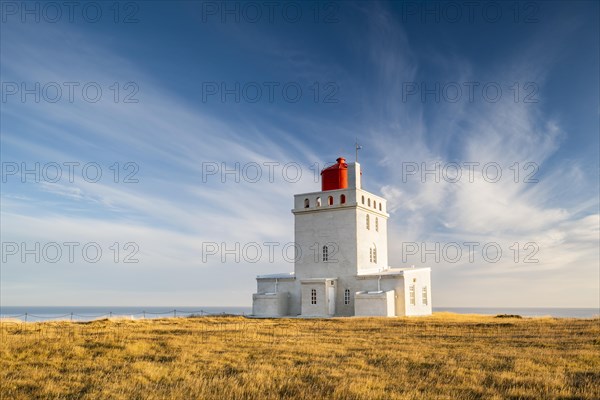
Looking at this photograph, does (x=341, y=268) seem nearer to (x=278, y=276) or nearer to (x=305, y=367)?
(x=278, y=276)

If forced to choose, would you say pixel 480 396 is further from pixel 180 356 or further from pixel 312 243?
pixel 312 243

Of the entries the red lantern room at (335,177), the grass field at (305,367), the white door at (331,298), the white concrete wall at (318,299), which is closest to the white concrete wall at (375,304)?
the white door at (331,298)

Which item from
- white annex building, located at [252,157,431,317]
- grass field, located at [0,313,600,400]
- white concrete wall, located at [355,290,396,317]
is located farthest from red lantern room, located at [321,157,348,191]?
grass field, located at [0,313,600,400]

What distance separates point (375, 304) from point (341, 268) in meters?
4.22

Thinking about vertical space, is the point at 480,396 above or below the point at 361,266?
below

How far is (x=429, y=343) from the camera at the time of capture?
58.4ft

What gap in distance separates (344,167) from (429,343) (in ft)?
73.8

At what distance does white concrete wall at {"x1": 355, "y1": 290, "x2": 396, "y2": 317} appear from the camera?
3281 centimetres

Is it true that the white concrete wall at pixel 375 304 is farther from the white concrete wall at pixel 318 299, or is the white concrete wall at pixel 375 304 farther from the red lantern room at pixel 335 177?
the red lantern room at pixel 335 177

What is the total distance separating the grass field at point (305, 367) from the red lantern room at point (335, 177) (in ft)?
64.1

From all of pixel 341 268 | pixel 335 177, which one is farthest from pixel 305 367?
pixel 335 177

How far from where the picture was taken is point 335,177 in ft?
127

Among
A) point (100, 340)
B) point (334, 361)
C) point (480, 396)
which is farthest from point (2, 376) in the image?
point (480, 396)

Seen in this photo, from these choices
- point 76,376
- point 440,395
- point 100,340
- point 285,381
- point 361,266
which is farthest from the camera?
point 361,266
